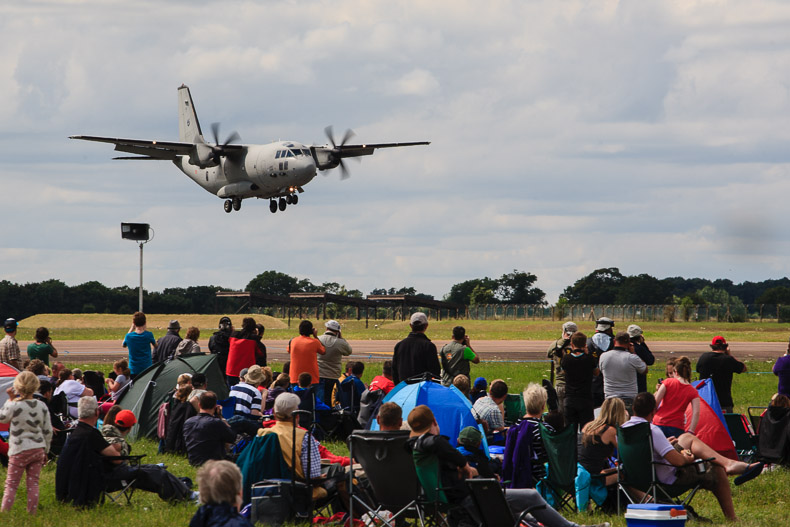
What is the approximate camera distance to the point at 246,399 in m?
12.7

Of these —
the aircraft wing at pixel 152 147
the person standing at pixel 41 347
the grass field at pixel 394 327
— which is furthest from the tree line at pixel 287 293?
the person standing at pixel 41 347

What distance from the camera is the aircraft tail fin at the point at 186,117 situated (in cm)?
5864

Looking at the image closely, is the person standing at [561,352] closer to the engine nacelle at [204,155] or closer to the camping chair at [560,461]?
the camping chair at [560,461]

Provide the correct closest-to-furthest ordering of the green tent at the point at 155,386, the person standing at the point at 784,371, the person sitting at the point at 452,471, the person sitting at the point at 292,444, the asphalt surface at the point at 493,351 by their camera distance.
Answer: the person sitting at the point at 452,471, the person sitting at the point at 292,444, the person standing at the point at 784,371, the green tent at the point at 155,386, the asphalt surface at the point at 493,351

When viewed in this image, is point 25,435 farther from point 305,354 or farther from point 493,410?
point 305,354

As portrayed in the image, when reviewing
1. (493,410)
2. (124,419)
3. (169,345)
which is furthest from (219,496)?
(169,345)

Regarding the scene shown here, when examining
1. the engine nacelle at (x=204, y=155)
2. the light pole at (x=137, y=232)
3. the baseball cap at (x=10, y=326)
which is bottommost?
the baseball cap at (x=10, y=326)

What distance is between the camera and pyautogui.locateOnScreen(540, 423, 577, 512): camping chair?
9.67m

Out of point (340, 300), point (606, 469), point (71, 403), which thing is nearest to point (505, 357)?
point (71, 403)

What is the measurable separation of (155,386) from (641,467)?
8.65 metres

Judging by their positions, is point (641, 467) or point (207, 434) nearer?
point (641, 467)

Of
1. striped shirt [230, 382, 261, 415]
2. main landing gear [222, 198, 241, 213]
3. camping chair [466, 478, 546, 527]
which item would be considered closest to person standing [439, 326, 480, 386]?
striped shirt [230, 382, 261, 415]

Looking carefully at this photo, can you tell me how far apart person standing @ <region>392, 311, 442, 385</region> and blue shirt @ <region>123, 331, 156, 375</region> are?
5420mm

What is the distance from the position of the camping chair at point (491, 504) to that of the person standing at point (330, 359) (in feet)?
23.9
